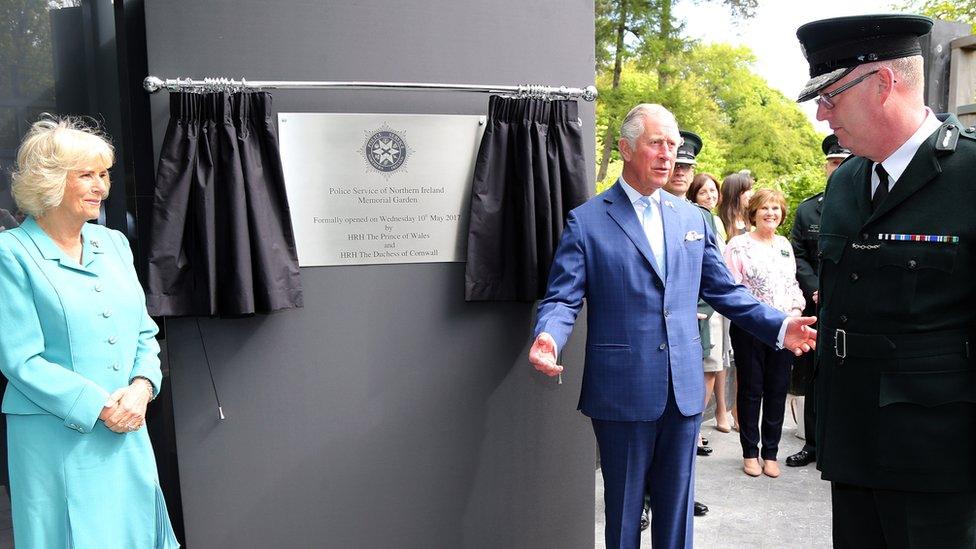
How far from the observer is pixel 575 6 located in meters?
3.24

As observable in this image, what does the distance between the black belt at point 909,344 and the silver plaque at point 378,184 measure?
5.28 feet

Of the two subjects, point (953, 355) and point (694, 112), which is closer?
point (953, 355)

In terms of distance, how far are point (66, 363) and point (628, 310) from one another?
6.06 ft

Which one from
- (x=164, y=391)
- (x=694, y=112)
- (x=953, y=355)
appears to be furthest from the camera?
(x=694, y=112)

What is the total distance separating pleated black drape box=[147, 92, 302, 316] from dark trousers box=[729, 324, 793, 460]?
9.78 ft

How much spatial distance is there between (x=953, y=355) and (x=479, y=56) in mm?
2052

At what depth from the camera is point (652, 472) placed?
2885mm

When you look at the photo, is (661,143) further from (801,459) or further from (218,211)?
(801,459)

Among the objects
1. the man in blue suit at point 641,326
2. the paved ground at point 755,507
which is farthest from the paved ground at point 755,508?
the man in blue suit at point 641,326

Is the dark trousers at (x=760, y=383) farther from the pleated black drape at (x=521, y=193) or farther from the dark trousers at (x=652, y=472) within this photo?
the pleated black drape at (x=521, y=193)

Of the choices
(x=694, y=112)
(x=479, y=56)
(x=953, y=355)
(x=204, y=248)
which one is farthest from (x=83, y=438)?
(x=694, y=112)

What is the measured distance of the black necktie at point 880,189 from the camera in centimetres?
205

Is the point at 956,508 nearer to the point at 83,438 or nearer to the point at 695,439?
the point at 695,439

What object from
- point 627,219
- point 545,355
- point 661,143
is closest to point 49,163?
point 545,355
